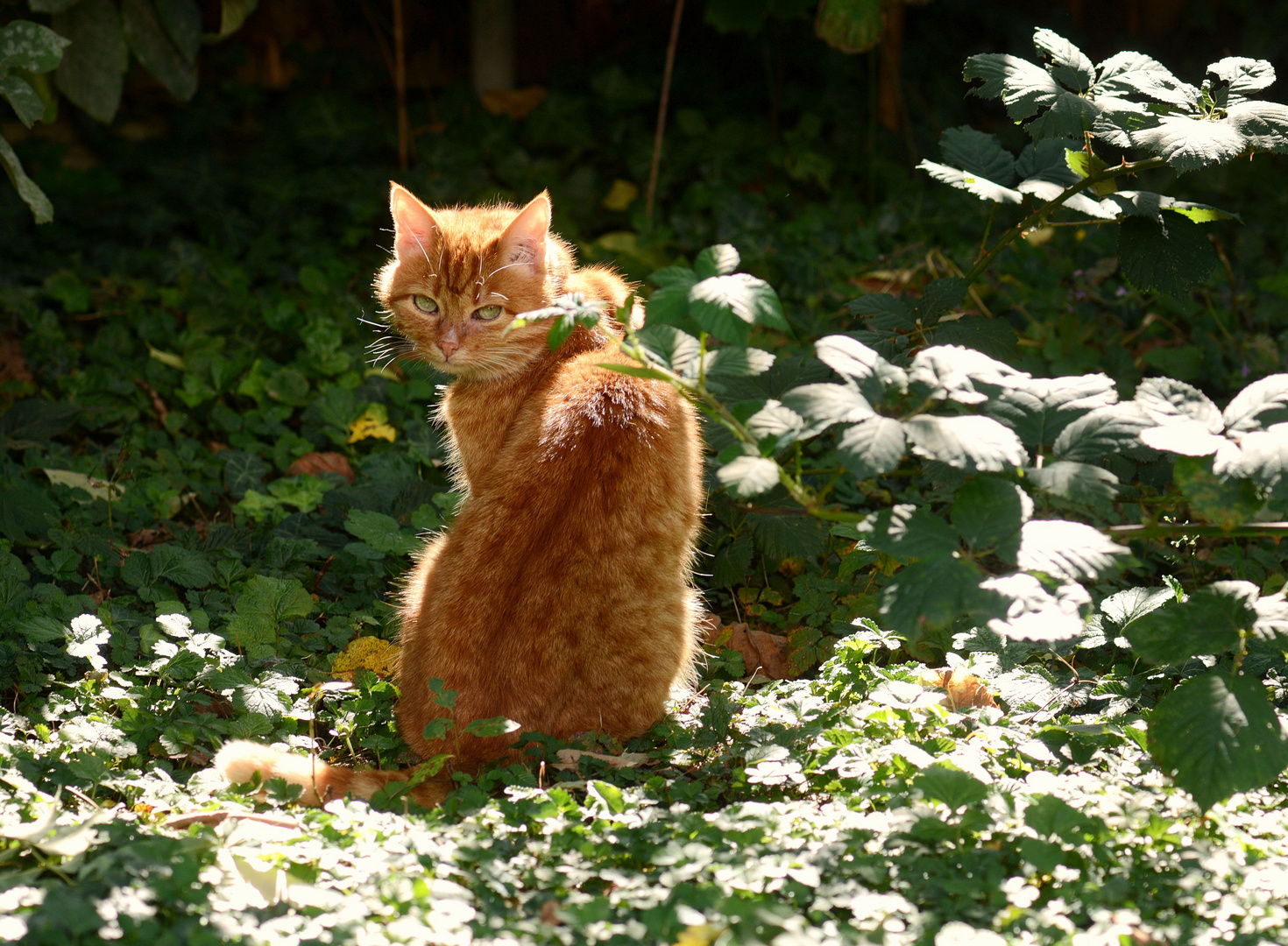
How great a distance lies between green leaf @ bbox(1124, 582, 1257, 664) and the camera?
2.21m

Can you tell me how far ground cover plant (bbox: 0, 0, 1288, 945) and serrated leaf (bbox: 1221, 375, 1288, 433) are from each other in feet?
0.04

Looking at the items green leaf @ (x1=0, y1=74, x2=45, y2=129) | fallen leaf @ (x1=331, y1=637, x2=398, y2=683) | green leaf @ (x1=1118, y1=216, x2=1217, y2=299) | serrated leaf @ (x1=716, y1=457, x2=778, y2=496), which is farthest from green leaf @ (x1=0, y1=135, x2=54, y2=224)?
green leaf @ (x1=1118, y1=216, x2=1217, y2=299)

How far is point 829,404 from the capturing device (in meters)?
2.08

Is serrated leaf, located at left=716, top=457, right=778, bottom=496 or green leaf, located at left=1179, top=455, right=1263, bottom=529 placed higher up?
serrated leaf, located at left=716, top=457, right=778, bottom=496

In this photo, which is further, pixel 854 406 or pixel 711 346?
pixel 711 346

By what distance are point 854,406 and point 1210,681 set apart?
89cm

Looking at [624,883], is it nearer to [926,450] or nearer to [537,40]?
[926,450]

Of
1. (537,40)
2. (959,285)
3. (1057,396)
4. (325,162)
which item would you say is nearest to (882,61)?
(537,40)

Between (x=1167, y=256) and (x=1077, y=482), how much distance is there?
1.10 m

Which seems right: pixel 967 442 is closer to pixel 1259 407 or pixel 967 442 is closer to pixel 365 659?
pixel 1259 407

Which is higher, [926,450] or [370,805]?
[926,450]

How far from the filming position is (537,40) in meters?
7.15

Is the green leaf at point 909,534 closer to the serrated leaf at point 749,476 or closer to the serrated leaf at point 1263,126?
the serrated leaf at point 749,476

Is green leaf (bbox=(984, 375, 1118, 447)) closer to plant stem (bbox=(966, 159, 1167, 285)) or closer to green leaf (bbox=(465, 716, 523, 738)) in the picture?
plant stem (bbox=(966, 159, 1167, 285))
